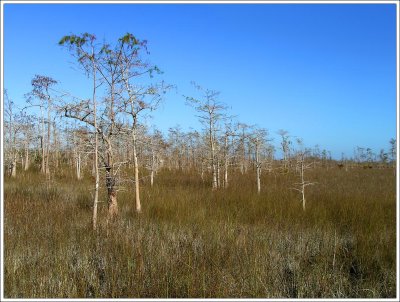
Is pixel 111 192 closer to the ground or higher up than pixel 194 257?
higher up

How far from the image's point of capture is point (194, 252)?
208 inches

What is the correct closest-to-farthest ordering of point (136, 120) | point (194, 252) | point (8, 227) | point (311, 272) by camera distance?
point (311, 272), point (194, 252), point (8, 227), point (136, 120)

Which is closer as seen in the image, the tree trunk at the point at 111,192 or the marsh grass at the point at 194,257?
the marsh grass at the point at 194,257

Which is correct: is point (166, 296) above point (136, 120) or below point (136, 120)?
below

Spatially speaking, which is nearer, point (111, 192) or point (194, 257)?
point (194, 257)

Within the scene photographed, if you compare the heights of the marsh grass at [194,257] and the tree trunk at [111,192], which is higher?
the tree trunk at [111,192]

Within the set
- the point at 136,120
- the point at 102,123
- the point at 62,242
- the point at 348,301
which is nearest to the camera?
the point at 348,301

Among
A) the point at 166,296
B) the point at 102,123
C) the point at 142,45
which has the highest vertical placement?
the point at 142,45

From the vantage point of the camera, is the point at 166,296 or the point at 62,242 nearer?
the point at 166,296

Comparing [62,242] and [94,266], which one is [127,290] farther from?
[62,242]

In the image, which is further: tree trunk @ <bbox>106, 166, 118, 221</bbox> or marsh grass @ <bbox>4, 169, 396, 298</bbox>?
tree trunk @ <bbox>106, 166, 118, 221</bbox>

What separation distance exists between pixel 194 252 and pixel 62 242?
2326 mm

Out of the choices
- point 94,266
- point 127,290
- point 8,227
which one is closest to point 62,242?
point 94,266

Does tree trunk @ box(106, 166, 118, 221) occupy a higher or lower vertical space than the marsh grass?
higher
